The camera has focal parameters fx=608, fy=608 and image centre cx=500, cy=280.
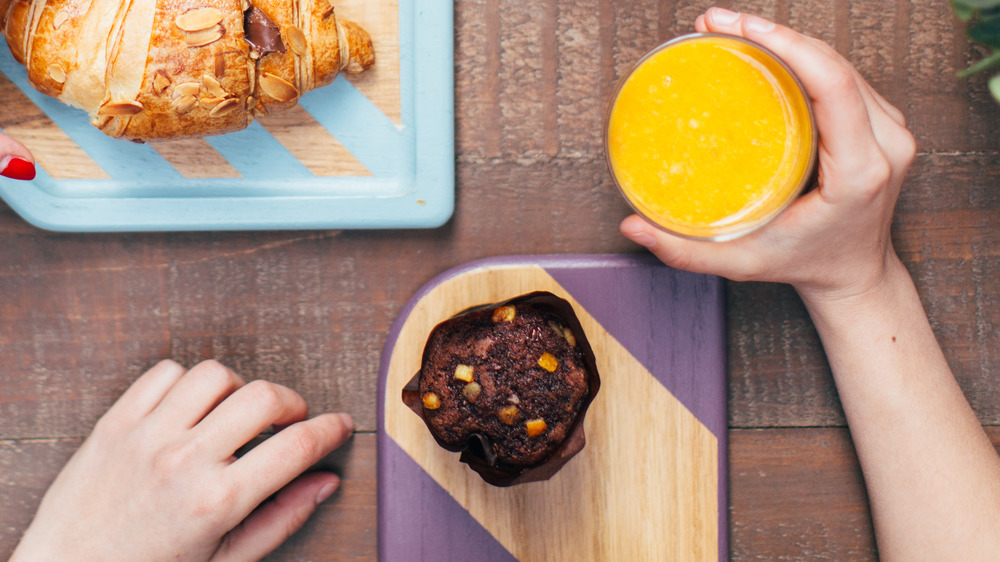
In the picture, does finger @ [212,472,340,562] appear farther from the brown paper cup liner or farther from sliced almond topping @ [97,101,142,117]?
sliced almond topping @ [97,101,142,117]

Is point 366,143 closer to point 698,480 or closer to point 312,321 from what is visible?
point 312,321

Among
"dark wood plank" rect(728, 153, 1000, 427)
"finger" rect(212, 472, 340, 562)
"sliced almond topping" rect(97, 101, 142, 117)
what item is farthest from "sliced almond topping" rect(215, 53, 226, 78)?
"dark wood plank" rect(728, 153, 1000, 427)

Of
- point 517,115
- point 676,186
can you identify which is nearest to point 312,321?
point 517,115

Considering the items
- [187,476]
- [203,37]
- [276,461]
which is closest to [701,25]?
[203,37]

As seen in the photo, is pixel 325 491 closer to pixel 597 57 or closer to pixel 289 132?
pixel 289 132

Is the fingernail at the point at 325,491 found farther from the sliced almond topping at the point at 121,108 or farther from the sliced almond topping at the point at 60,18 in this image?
the sliced almond topping at the point at 60,18
